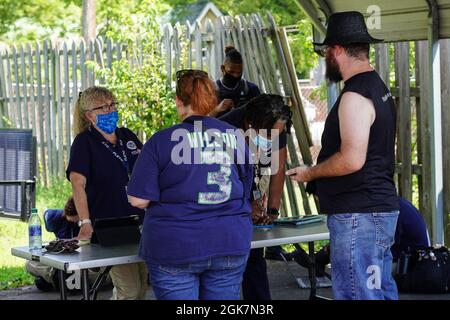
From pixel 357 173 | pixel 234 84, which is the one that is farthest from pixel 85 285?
pixel 234 84

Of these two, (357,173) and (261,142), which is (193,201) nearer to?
(357,173)

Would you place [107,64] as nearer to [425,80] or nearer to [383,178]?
[425,80]

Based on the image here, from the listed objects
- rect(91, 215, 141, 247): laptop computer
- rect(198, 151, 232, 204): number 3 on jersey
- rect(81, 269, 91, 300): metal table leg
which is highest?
rect(198, 151, 232, 204): number 3 on jersey

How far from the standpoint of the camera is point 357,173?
4.84m

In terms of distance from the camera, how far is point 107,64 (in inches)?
468

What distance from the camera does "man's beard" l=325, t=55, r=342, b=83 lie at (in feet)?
16.1

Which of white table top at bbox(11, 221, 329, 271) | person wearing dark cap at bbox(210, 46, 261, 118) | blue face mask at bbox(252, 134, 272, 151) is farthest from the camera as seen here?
person wearing dark cap at bbox(210, 46, 261, 118)

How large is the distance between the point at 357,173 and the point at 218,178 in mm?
727

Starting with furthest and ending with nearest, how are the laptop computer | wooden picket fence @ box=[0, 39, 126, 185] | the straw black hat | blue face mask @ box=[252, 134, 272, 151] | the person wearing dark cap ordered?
wooden picket fence @ box=[0, 39, 126, 185]
the person wearing dark cap
blue face mask @ box=[252, 134, 272, 151]
the laptop computer
the straw black hat

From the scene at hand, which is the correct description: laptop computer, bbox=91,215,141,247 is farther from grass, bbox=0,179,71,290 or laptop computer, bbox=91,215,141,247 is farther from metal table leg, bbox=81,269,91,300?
grass, bbox=0,179,71,290

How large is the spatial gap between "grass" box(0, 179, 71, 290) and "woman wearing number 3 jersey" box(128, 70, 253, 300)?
12.6 ft

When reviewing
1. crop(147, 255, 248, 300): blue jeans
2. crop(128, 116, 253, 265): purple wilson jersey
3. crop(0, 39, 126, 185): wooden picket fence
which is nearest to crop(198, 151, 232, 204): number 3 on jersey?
crop(128, 116, 253, 265): purple wilson jersey

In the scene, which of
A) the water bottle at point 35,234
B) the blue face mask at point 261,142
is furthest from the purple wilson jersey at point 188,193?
the blue face mask at point 261,142
